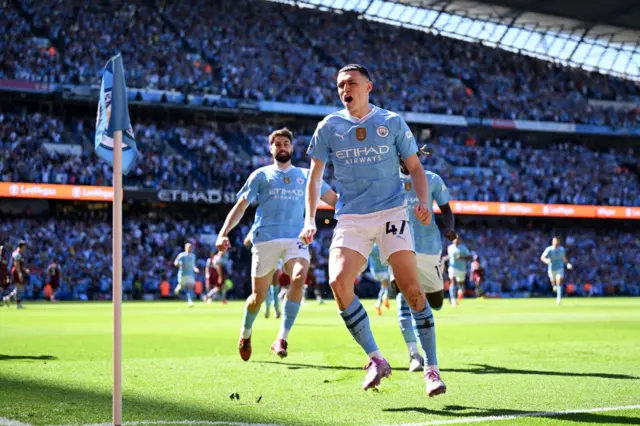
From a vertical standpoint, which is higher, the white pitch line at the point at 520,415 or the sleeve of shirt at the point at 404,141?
the sleeve of shirt at the point at 404,141

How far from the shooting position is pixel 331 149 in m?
7.45

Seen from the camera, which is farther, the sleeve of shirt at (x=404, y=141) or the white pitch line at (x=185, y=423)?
the sleeve of shirt at (x=404, y=141)

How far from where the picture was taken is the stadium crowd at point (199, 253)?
4022 cm

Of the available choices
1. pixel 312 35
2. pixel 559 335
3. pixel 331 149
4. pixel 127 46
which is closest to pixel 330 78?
pixel 312 35

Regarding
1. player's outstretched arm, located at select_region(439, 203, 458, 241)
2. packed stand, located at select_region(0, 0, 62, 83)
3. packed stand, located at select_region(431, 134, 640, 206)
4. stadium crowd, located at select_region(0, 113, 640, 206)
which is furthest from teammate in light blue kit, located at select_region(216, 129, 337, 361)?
packed stand, located at select_region(431, 134, 640, 206)

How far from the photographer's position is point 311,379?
8.67 m

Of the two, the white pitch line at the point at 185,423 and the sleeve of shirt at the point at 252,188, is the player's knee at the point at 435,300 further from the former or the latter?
the white pitch line at the point at 185,423

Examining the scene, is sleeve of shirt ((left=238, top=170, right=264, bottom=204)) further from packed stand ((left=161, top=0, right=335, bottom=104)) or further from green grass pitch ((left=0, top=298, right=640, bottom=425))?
packed stand ((left=161, top=0, right=335, bottom=104))

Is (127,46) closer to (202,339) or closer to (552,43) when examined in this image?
(552,43)

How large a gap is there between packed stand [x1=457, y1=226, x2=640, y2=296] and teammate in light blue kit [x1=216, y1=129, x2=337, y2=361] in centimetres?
3781

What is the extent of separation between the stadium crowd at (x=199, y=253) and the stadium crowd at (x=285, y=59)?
740cm

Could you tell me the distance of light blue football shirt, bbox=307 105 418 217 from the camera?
7301mm

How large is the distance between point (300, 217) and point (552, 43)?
178 ft

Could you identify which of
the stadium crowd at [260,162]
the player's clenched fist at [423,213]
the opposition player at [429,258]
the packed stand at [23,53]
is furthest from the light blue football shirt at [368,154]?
the packed stand at [23,53]
